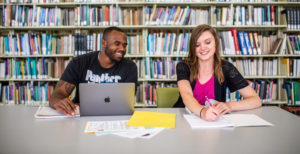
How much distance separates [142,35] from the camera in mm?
2715

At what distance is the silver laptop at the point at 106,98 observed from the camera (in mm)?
1036

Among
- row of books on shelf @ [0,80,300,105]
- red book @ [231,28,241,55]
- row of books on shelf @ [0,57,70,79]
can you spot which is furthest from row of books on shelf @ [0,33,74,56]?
red book @ [231,28,241,55]

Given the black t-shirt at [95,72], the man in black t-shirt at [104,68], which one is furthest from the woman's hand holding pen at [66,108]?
the black t-shirt at [95,72]

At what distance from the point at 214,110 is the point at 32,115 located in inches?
38.7

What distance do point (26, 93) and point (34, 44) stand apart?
2.14 feet

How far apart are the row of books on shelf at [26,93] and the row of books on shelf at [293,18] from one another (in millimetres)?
3157

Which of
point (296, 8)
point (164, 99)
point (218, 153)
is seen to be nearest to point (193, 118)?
point (218, 153)

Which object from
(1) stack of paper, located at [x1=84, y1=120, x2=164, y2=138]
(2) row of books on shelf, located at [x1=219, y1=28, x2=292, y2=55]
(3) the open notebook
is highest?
(2) row of books on shelf, located at [x1=219, y1=28, x2=292, y2=55]

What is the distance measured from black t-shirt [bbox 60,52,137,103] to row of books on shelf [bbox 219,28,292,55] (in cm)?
143

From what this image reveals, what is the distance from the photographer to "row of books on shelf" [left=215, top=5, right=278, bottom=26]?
2621mm

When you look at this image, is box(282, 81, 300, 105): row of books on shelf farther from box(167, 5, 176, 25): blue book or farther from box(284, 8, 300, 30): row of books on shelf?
box(167, 5, 176, 25): blue book

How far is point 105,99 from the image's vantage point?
1.07 meters

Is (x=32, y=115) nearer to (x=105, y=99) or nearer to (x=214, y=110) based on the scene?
(x=105, y=99)

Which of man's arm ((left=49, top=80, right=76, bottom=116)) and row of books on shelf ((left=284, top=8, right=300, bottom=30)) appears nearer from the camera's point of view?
man's arm ((left=49, top=80, right=76, bottom=116))
